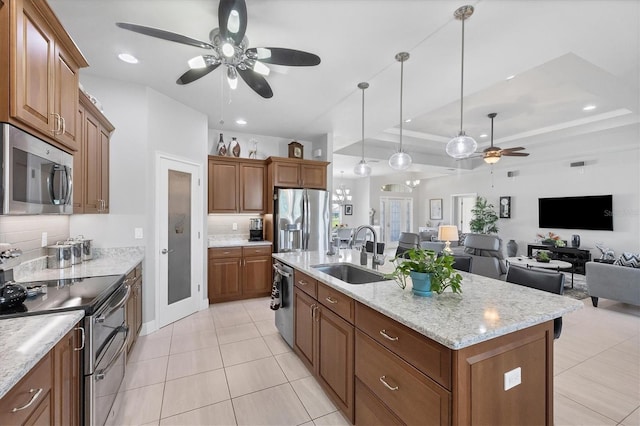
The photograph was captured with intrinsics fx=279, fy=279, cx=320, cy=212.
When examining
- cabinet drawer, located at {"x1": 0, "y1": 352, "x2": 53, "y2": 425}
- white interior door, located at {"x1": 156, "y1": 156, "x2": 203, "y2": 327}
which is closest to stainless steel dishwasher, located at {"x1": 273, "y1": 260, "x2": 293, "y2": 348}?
white interior door, located at {"x1": 156, "y1": 156, "x2": 203, "y2": 327}

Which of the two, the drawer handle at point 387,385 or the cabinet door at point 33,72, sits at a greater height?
the cabinet door at point 33,72

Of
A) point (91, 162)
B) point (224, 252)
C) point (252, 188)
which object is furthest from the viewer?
point (252, 188)

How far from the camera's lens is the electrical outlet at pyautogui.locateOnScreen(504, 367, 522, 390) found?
1.24 metres

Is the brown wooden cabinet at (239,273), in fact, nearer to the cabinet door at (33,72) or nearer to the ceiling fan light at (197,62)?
the ceiling fan light at (197,62)

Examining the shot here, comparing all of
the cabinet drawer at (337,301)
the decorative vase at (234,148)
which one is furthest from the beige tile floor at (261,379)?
the decorative vase at (234,148)

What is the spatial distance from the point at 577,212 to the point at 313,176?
6335 mm

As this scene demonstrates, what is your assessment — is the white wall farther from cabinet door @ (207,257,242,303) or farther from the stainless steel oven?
the stainless steel oven

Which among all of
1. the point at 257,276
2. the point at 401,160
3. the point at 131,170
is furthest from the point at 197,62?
the point at 257,276

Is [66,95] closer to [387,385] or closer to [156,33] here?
[156,33]

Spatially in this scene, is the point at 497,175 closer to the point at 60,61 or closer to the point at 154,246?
the point at 154,246

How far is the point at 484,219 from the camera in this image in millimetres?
8047

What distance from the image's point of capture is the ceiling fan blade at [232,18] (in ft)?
5.29

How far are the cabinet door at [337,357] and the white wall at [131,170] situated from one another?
2279mm

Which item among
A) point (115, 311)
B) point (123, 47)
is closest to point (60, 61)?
point (123, 47)
